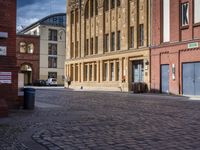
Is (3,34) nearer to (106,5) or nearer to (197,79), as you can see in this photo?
(197,79)

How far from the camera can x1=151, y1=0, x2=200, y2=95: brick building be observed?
31.6 m

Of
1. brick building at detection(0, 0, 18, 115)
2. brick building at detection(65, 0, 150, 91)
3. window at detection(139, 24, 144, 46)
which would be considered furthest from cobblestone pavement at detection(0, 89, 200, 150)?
window at detection(139, 24, 144, 46)

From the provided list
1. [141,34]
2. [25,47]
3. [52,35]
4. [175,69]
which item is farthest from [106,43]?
[25,47]

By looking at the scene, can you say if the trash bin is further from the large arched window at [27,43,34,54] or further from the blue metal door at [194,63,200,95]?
the large arched window at [27,43,34,54]

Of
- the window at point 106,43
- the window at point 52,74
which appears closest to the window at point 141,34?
the window at point 106,43

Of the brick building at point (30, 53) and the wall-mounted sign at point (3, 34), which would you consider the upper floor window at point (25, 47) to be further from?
the wall-mounted sign at point (3, 34)

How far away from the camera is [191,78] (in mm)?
32094

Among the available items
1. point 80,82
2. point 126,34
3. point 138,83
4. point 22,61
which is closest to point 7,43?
point 138,83

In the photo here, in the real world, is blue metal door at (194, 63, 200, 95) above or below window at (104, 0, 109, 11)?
below

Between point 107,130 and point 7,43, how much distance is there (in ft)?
26.7

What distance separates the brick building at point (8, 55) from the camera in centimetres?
1623

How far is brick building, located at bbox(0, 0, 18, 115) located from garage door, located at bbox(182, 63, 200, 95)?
1892 cm

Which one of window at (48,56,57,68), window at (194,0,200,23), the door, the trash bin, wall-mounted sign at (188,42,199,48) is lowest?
the trash bin

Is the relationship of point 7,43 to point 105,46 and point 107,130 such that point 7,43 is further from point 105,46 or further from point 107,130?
point 105,46
